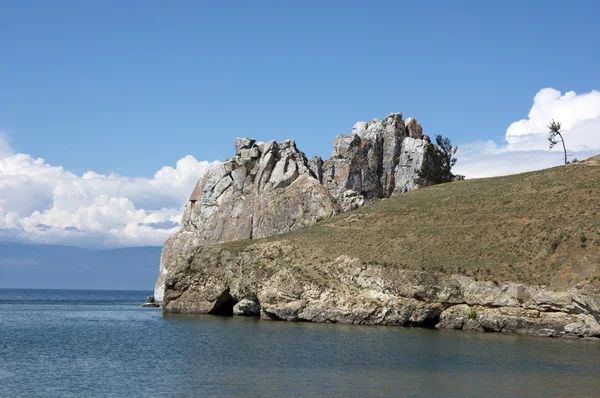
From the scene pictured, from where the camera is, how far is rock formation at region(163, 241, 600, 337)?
69875mm

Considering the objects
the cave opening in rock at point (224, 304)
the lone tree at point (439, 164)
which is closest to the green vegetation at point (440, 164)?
the lone tree at point (439, 164)

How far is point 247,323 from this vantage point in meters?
81.0

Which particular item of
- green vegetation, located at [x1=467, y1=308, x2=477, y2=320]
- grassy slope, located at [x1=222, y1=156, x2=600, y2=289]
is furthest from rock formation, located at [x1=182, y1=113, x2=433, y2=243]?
green vegetation, located at [x1=467, y1=308, x2=477, y2=320]

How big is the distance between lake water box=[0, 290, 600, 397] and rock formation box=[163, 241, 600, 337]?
3.92m

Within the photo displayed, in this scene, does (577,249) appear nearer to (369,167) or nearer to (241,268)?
(241,268)

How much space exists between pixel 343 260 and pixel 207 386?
4768 centimetres

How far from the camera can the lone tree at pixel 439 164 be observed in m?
140

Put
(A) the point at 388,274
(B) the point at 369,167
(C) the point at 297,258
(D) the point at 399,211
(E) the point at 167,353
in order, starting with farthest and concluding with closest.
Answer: (B) the point at 369,167, (D) the point at 399,211, (C) the point at 297,258, (A) the point at 388,274, (E) the point at 167,353

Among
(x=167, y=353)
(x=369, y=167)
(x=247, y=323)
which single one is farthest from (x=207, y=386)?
(x=369, y=167)

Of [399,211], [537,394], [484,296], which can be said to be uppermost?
[399,211]

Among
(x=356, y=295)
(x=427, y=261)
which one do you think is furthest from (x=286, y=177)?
(x=427, y=261)

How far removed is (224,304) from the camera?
328 ft

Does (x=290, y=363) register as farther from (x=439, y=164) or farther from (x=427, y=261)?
(x=439, y=164)

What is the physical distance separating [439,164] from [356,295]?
69974mm
